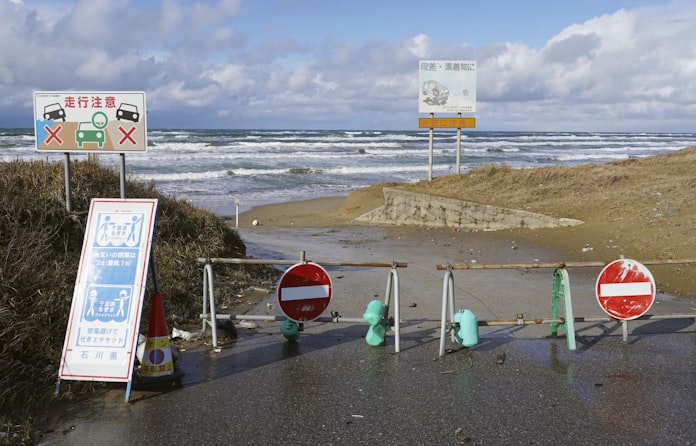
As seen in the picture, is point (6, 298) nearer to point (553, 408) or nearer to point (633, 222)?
point (553, 408)

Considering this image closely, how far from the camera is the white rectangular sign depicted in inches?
838

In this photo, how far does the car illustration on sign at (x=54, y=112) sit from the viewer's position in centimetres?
657

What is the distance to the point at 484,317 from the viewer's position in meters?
7.90


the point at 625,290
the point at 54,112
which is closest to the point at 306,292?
the point at 54,112

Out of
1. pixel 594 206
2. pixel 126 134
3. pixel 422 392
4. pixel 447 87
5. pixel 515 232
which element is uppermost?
pixel 447 87

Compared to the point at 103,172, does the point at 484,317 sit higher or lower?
lower

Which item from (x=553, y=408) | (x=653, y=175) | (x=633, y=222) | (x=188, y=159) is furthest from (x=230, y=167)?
(x=553, y=408)

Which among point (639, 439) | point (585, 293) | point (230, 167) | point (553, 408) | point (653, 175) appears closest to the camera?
point (639, 439)

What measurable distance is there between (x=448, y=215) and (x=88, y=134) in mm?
11663

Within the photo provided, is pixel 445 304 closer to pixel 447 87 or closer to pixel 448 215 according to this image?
pixel 448 215

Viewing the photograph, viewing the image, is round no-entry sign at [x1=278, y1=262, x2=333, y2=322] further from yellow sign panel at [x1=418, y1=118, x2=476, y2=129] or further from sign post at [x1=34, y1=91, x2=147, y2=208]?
yellow sign panel at [x1=418, y1=118, x2=476, y2=129]

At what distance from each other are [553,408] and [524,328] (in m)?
2.47

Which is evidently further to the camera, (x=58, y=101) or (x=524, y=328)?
(x=524, y=328)

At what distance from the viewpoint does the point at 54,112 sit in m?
6.60
